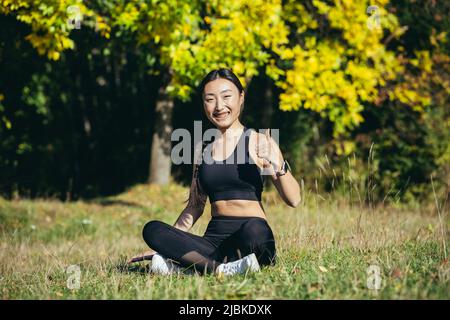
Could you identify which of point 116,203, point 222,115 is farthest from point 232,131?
point 116,203

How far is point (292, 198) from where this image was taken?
3.91 metres

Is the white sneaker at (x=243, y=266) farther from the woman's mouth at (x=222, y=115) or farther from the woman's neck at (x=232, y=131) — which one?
the woman's mouth at (x=222, y=115)

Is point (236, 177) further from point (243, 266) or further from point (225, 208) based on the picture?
point (243, 266)

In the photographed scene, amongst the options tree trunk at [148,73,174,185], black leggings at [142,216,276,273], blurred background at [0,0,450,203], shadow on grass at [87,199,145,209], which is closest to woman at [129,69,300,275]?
black leggings at [142,216,276,273]

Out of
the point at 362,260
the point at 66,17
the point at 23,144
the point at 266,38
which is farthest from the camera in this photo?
the point at 23,144

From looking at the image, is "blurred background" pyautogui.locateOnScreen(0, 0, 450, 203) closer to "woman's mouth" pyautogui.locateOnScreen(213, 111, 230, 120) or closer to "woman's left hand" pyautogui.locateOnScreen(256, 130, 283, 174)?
"woman's mouth" pyautogui.locateOnScreen(213, 111, 230, 120)

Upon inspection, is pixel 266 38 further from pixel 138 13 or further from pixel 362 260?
pixel 362 260

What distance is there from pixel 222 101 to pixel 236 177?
0.56 m

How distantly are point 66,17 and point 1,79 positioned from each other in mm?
4284

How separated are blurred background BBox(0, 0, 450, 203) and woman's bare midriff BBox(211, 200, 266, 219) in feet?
5.18

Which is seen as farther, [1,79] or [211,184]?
[1,79]

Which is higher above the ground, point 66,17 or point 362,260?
point 66,17
